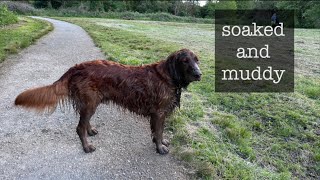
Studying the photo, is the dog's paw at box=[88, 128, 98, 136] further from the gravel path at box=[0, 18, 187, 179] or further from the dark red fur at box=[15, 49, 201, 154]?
the dark red fur at box=[15, 49, 201, 154]

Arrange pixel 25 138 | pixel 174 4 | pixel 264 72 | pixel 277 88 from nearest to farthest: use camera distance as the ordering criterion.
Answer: pixel 25 138, pixel 277 88, pixel 264 72, pixel 174 4

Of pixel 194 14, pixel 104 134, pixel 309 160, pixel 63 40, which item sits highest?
pixel 194 14

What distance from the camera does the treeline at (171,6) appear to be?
41.1 metres

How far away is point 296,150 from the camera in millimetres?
4816

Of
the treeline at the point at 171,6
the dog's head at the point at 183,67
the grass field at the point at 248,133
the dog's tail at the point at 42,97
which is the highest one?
the treeline at the point at 171,6

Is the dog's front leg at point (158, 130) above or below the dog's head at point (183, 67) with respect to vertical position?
below

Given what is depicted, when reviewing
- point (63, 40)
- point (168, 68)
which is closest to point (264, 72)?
point (168, 68)

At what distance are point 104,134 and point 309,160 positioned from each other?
128 inches

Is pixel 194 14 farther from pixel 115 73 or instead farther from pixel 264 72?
pixel 115 73

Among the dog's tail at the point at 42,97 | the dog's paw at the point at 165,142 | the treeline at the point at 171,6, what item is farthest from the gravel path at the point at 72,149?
the treeline at the point at 171,6

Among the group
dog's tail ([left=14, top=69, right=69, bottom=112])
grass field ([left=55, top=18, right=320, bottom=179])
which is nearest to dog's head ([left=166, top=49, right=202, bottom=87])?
grass field ([left=55, top=18, right=320, bottom=179])

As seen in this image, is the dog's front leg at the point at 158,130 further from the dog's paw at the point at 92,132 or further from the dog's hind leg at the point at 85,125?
the dog's paw at the point at 92,132

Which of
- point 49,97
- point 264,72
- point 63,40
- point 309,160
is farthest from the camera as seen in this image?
point 63,40

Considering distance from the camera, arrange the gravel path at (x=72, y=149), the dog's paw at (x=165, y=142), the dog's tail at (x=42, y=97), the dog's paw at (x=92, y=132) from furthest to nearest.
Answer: the dog's paw at (x=92, y=132)
the dog's paw at (x=165, y=142)
the dog's tail at (x=42, y=97)
the gravel path at (x=72, y=149)
